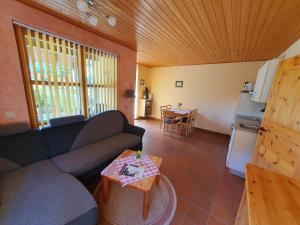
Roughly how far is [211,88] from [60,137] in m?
4.42

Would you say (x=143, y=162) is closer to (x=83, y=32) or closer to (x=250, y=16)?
(x=250, y=16)

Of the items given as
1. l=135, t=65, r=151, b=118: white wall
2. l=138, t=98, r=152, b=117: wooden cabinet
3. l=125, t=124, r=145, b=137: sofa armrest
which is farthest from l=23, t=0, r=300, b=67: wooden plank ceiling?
l=138, t=98, r=152, b=117: wooden cabinet

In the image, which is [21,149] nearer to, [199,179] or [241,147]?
[199,179]

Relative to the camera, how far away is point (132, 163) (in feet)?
5.62

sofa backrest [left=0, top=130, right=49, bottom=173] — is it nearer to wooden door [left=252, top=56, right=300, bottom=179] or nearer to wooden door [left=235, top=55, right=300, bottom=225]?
wooden door [left=235, top=55, right=300, bottom=225]

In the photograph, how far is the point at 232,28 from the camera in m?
1.84

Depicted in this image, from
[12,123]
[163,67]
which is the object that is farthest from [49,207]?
[163,67]

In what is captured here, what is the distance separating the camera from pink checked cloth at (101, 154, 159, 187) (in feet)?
4.65

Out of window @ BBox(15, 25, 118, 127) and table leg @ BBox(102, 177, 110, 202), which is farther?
window @ BBox(15, 25, 118, 127)

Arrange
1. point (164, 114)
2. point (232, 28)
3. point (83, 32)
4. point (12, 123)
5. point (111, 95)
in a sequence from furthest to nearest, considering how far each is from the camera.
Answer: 1. point (164, 114)
2. point (111, 95)
3. point (83, 32)
4. point (232, 28)
5. point (12, 123)

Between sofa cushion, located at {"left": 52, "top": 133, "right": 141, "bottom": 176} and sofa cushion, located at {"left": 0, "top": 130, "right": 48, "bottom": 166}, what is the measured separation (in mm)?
213

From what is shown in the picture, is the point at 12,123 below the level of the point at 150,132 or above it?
above

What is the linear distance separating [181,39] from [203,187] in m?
2.60

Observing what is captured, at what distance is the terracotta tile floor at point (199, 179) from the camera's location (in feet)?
4.96
